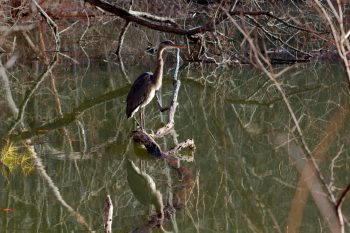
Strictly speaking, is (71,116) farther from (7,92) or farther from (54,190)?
(54,190)

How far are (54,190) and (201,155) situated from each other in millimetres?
1351

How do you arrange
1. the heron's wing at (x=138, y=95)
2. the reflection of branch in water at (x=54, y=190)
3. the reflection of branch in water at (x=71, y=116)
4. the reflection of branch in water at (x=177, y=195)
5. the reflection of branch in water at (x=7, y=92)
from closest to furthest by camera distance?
the reflection of branch in water at (x=177, y=195) < the reflection of branch in water at (x=54, y=190) < the heron's wing at (x=138, y=95) < the reflection of branch in water at (x=71, y=116) < the reflection of branch in water at (x=7, y=92)

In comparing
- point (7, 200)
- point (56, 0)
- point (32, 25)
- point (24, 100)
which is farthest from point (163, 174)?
point (32, 25)

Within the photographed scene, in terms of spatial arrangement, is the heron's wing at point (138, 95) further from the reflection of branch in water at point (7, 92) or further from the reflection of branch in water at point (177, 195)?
the reflection of branch in water at point (7, 92)

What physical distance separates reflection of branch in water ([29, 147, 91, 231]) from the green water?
0.11 ft

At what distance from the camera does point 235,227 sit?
13.2ft

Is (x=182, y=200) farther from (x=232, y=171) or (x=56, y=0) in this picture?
(x=56, y=0)

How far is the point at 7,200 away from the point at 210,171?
59.8 inches

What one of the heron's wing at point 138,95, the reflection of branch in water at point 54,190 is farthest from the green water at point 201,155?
the heron's wing at point 138,95

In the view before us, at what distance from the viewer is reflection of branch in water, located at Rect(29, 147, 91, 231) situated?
4248 mm

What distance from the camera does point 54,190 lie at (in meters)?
4.76

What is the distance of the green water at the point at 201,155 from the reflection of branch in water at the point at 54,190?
0.11 ft

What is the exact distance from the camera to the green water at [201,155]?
4250 millimetres

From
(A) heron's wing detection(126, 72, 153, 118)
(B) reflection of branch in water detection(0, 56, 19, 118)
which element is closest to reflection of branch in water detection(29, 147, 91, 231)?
(A) heron's wing detection(126, 72, 153, 118)
